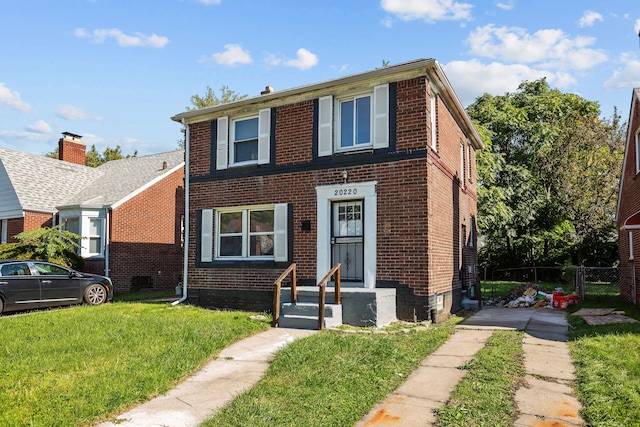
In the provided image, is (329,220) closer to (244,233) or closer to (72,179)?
(244,233)

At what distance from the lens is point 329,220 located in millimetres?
11523

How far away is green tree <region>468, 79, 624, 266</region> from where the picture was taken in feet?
85.5

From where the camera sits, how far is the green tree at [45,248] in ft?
55.7

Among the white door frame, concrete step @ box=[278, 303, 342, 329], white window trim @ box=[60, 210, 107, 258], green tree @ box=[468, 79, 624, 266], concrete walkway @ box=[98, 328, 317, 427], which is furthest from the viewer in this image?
green tree @ box=[468, 79, 624, 266]

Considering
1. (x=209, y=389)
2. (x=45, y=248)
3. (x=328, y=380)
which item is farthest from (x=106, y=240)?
(x=328, y=380)

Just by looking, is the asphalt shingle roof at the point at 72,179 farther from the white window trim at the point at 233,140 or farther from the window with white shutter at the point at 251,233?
the white window trim at the point at 233,140

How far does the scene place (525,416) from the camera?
190 inches

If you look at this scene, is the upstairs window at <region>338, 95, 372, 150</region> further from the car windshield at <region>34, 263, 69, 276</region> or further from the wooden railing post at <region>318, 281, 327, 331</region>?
the car windshield at <region>34, 263, 69, 276</region>

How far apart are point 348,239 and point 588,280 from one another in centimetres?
1929

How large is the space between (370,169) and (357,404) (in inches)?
259

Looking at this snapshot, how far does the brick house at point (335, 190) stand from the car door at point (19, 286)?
3.88 meters

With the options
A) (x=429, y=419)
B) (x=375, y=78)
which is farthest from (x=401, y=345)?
(x=375, y=78)

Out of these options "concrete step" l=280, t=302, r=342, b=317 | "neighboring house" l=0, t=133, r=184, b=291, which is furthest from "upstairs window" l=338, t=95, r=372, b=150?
"neighboring house" l=0, t=133, r=184, b=291

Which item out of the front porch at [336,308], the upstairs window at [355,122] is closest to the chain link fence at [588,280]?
the front porch at [336,308]
